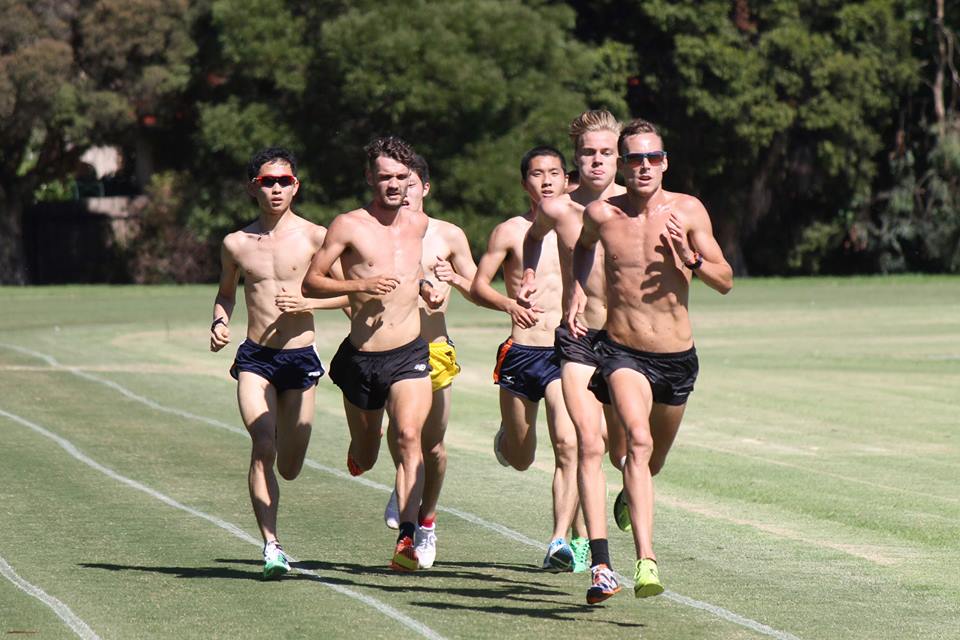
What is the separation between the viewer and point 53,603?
9.13m

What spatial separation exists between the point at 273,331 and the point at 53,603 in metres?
1.97

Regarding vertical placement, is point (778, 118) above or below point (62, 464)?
above

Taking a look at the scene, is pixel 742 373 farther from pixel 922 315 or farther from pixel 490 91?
pixel 490 91

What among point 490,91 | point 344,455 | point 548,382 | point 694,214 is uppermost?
point 490,91

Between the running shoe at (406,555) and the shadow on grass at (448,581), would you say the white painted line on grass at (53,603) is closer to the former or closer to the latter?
the shadow on grass at (448,581)

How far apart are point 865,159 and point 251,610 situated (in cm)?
Answer: 5306

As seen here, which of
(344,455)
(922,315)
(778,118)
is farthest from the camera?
(778,118)

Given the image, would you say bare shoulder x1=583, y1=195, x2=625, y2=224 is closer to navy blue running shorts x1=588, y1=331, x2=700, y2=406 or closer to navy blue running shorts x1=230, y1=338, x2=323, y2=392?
navy blue running shorts x1=588, y1=331, x2=700, y2=406

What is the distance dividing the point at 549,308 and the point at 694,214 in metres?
2.02

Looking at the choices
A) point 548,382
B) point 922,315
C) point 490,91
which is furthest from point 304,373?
point 490,91

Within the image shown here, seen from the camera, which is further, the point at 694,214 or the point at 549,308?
the point at 549,308

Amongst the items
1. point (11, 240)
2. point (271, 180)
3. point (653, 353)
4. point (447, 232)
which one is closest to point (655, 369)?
point (653, 353)

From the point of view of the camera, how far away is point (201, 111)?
5534 centimetres

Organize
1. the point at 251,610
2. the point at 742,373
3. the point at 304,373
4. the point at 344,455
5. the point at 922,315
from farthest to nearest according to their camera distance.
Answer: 1. the point at 922,315
2. the point at 742,373
3. the point at 344,455
4. the point at 304,373
5. the point at 251,610
